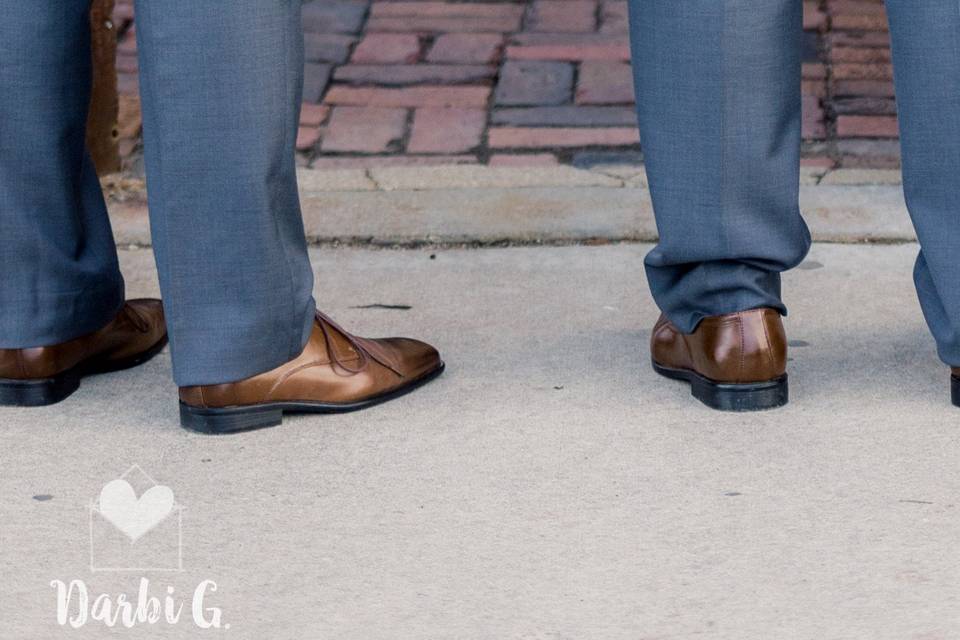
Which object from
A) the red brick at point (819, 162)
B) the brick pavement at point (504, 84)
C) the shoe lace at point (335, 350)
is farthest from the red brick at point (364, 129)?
the shoe lace at point (335, 350)

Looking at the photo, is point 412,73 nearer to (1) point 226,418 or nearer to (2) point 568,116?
(2) point 568,116

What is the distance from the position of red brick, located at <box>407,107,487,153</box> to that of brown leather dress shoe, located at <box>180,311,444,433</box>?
43.9 inches

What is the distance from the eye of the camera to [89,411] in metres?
1.84

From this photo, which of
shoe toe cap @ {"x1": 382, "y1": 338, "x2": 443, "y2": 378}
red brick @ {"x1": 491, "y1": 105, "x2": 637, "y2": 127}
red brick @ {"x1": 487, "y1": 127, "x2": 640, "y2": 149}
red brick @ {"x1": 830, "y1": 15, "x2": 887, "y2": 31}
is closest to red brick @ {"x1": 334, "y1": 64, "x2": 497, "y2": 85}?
red brick @ {"x1": 491, "y1": 105, "x2": 637, "y2": 127}

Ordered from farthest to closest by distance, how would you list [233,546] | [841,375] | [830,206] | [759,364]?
[830,206]
[841,375]
[759,364]
[233,546]

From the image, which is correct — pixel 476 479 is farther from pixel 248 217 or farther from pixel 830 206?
pixel 830 206

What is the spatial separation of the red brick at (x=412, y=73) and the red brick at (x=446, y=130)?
199 millimetres

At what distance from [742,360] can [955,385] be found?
0.26 meters

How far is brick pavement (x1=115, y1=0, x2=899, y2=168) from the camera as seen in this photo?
2936 mm

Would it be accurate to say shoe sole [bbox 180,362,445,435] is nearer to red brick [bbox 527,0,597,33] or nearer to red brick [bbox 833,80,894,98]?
red brick [bbox 833,80,894,98]

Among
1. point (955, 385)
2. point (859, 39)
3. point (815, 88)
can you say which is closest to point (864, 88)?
point (815, 88)

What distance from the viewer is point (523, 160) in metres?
2.87

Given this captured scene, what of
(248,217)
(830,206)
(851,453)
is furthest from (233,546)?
(830,206)

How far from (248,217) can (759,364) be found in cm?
63
